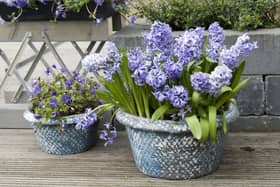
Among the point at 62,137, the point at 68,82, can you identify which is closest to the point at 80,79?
the point at 68,82

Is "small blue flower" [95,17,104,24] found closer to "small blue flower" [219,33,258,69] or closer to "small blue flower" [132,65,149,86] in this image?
"small blue flower" [132,65,149,86]

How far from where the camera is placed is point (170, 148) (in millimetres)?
2070

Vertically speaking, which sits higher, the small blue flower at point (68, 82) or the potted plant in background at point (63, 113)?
the small blue flower at point (68, 82)

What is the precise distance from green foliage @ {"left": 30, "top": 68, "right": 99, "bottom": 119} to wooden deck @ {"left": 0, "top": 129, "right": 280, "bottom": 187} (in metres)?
0.24

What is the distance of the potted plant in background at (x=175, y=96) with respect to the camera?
1.98m

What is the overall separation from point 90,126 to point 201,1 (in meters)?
0.94

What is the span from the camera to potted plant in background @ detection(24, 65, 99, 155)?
7.88 ft

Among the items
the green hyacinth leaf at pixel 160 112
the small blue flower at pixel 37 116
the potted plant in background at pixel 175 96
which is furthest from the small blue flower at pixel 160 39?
the small blue flower at pixel 37 116

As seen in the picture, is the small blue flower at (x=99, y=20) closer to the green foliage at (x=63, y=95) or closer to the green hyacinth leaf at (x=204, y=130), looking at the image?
the green foliage at (x=63, y=95)

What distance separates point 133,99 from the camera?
2.19 m

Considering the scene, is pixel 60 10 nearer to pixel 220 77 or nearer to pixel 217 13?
pixel 217 13

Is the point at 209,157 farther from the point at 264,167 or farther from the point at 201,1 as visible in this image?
the point at 201,1

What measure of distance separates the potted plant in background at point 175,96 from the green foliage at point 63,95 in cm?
32

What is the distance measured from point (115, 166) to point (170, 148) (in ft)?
1.24
